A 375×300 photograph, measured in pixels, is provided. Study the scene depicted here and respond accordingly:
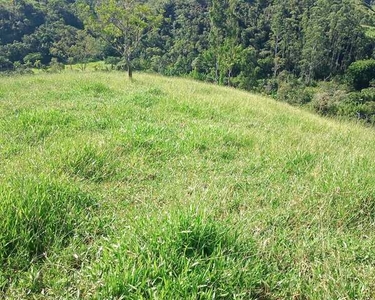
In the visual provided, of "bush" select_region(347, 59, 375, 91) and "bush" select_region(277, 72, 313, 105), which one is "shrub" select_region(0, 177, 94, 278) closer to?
"bush" select_region(277, 72, 313, 105)

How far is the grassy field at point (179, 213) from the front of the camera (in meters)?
2.03

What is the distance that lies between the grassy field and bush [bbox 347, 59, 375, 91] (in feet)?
217

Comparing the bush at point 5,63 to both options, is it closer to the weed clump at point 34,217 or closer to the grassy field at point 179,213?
the grassy field at point 179,213

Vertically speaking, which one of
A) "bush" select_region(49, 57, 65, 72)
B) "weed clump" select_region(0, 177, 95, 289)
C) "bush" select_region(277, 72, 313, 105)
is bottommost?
"bush" select_region(277, 72, 313, 105)

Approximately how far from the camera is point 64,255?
7.44 ft

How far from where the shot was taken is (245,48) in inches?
2857

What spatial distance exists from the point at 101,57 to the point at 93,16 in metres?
58.9

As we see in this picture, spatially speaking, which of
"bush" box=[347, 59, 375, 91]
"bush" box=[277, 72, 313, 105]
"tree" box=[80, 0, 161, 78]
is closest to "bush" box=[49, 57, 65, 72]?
"tree" box=[80, 0, 161, 78]

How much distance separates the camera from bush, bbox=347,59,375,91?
62.2 meters

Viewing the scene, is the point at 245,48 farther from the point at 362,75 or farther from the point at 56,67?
the point at 56,67

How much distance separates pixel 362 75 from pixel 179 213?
234 feet

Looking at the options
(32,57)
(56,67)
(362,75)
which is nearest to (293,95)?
(362,75)

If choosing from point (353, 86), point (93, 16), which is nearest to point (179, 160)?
point (93, 16)

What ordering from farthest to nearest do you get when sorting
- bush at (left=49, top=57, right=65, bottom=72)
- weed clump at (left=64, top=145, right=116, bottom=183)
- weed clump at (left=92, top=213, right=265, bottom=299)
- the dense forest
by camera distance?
the dense forest < bush at (left=49, top=57, right=65, bottom=72) < weed clump at (left=64, top=145, right=116, bottom=183) < weed clump at (left=92, top=213, right=265, bottom=299)
